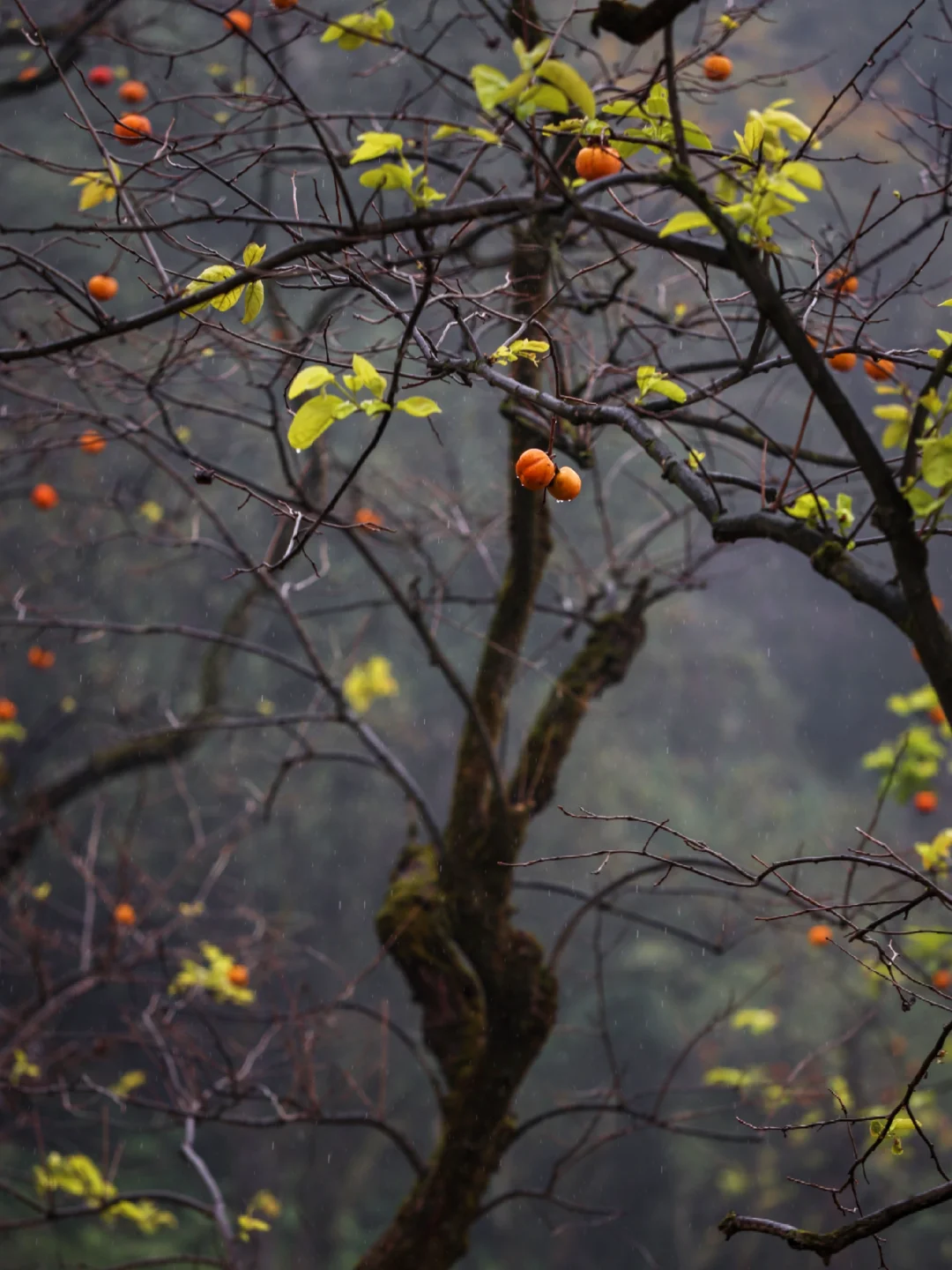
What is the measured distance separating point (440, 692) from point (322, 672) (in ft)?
21.0

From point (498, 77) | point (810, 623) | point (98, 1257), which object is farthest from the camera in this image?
point (810, 623)

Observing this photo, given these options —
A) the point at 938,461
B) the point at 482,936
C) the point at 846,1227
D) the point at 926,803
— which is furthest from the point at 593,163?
the point at 926,803

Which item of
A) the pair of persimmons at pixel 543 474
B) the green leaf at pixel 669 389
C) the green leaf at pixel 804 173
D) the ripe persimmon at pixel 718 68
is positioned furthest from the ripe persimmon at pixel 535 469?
the ripe persimmon at pixel 718 68

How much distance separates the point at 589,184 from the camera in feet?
2.58

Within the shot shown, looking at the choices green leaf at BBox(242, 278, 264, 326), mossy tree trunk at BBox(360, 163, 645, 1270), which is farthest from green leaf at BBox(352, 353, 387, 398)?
mossy tree trunk at BBox(360, 163, 645, 1270)

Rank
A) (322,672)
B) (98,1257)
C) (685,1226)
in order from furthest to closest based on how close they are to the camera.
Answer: (685,1226), (98,1257), (322,672)

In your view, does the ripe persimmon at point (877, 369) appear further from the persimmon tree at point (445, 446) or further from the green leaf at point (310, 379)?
the green leaf at point (310, 379)

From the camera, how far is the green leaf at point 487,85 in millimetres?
709

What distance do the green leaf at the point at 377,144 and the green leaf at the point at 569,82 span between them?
0.38ft

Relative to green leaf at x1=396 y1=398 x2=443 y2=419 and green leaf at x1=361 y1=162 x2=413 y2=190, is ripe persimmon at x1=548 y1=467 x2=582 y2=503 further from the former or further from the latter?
green leaf at x1=361 y1=162 x2=413 y2=190

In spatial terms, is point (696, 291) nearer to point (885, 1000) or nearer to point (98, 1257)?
point (885, 1000)

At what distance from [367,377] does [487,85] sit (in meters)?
0.23

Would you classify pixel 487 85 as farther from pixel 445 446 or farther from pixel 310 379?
pixel 445 446

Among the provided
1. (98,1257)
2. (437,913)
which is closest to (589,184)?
(437,913)
